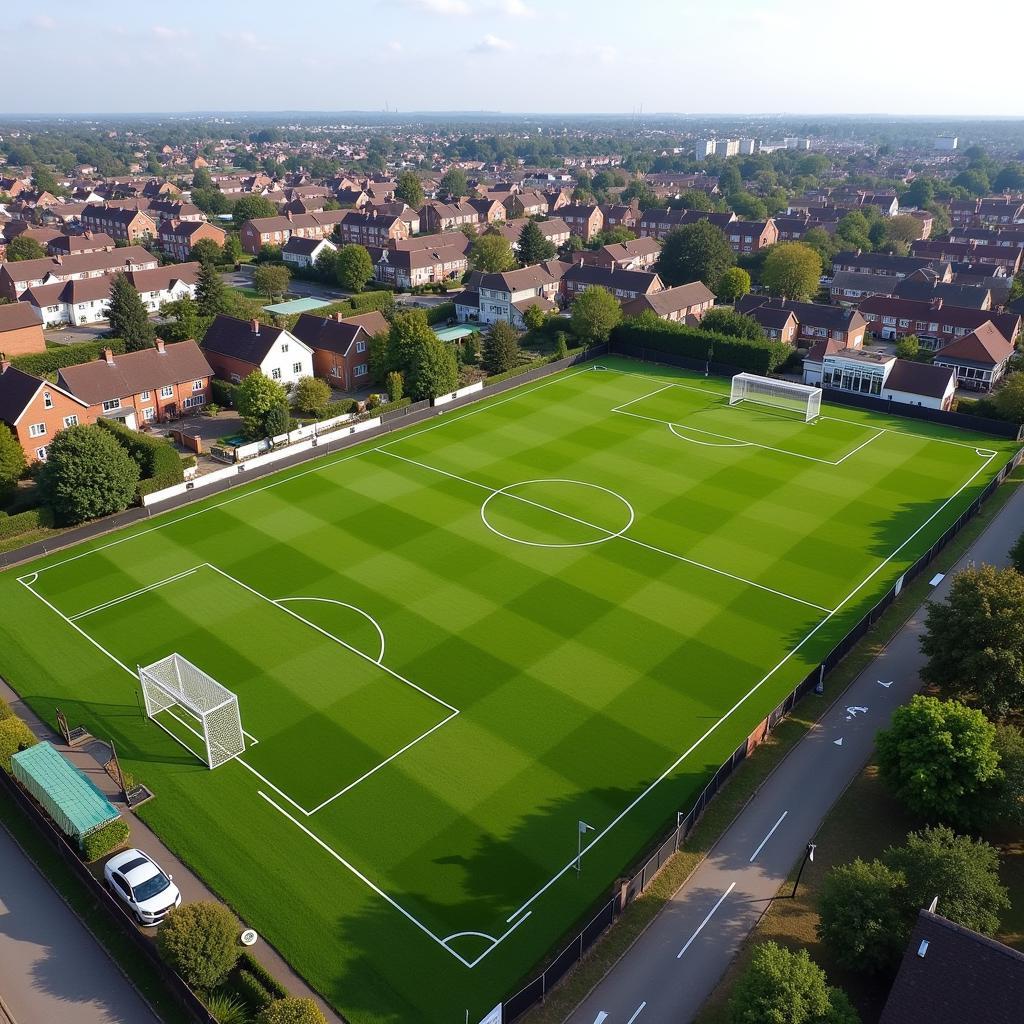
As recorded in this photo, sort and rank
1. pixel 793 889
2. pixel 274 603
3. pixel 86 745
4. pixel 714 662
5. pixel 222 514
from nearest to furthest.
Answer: pixel 793 889, pixel 86 745, pixel 714 662, pixel 274 603, pixel 222 514

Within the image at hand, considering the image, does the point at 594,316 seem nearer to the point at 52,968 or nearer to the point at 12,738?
the point at 12,738

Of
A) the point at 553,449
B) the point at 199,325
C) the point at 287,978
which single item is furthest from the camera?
the point at 199,325

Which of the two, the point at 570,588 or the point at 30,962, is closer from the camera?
the point at 30,962

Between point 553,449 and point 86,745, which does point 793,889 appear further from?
point 553,449

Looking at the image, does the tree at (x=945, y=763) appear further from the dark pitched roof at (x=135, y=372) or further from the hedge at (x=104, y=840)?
the dark pitched roof at (x=135, y=372)

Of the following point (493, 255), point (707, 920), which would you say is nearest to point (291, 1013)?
point (707, 920)

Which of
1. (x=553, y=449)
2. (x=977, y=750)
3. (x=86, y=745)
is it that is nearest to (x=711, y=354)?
(x=553, y=449)

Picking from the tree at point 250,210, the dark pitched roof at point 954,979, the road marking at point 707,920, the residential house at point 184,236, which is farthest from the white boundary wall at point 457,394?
the tree at point 250,210
